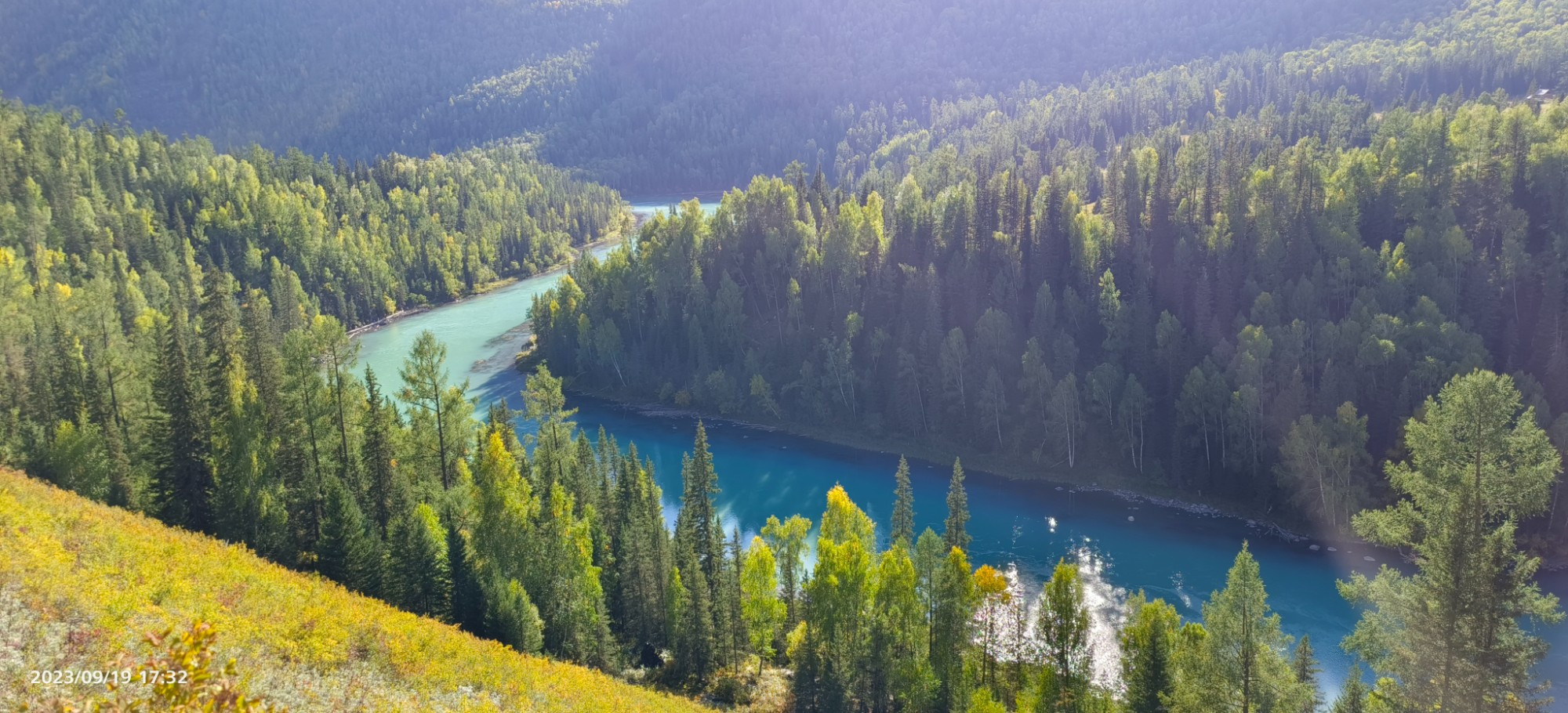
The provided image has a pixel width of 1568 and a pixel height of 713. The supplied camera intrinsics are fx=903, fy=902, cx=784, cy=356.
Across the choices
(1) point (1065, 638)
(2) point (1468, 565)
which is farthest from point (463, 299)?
(2) point (1468, 565)

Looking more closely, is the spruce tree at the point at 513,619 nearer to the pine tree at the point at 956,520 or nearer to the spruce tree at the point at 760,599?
the spruce tree at the point at 760,599

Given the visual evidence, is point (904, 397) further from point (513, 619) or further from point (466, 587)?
point (513, 619)

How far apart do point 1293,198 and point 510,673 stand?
87.2m

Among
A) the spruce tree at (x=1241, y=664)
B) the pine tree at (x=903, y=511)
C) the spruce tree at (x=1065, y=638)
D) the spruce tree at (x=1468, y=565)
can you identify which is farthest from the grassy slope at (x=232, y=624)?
the pine tree at (x=903, y=511)

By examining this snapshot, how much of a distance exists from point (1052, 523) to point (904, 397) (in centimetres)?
2486

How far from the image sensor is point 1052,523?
74.4m

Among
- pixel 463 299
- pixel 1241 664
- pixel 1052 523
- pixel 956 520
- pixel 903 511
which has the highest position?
pixel 463 299

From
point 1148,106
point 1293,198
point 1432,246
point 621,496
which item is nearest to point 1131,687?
point 621,496

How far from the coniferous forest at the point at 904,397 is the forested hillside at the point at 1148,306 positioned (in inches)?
15.9

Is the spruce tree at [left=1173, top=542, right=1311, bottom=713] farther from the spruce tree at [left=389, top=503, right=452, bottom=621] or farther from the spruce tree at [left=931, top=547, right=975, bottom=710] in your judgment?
the spruce tree at [left=389, top=503, right=452, bottom=621]

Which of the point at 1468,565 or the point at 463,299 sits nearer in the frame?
the point at 1468,565

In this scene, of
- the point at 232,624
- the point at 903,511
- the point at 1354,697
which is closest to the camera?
the point at 232,624

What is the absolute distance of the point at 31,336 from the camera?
6366 centimetres

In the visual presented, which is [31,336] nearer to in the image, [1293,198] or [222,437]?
[222,437]
